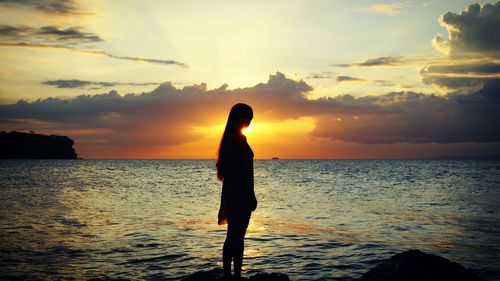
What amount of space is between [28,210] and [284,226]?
1720 cm

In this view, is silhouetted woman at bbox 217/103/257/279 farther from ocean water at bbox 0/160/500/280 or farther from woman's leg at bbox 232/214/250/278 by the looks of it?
ocean water at bbox 0/160/500/280

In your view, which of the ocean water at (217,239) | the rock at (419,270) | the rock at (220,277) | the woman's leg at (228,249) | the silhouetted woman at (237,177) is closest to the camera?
the silhouetted woman at (237,177)

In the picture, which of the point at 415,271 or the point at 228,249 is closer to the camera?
the point at 228,249

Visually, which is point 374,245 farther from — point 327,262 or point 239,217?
point 239,217

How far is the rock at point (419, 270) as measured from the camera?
7891 mm

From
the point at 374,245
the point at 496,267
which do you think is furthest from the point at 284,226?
the point at 496,267

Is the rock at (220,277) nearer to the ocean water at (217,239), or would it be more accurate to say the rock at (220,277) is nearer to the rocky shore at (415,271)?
the rocky shore at (415,271)

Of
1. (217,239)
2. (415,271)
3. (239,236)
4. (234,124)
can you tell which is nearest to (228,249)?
(239,236)

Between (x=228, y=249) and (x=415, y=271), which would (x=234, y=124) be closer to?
(x=228, y=249)

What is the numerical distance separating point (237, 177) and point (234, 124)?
3.12 feet

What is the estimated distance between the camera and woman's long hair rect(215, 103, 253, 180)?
728 cm

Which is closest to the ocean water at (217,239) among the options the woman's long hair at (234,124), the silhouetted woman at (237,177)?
the silhouetted woman at (237,177)

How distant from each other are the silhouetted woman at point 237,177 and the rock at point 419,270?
3.06 m

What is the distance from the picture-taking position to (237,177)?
23.9 ft
